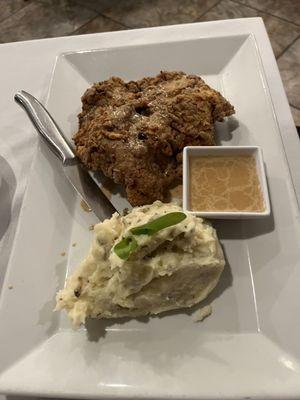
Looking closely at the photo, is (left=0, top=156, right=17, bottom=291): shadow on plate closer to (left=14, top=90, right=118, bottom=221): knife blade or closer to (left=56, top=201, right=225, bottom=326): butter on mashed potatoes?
(left=14, top=90, right=118, bottom=221): knife blade

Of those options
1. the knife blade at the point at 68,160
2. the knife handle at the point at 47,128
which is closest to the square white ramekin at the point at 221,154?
the knife blade at the point at 68,160

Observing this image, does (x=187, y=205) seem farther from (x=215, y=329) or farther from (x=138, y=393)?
(x=138, y=393)

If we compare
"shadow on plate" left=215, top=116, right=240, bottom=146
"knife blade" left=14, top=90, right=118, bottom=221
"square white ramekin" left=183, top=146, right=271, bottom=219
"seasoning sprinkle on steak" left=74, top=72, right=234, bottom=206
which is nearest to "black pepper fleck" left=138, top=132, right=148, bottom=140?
"seasoning sprinkle on steak" left=74, top=72, right=234, bottom=206

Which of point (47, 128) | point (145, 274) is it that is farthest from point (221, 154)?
point (47, 128)

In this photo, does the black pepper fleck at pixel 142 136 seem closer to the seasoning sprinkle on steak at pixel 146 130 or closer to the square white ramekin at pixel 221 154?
the seasoning sprinkle on steak at pixel 146 130

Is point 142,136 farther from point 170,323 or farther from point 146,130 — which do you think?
point 170,323

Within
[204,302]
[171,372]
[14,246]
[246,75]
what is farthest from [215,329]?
[246,75]
